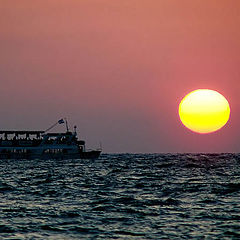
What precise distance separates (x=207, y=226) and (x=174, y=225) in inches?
61.6

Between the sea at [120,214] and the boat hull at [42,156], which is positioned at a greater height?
the boat hull at [42,156]

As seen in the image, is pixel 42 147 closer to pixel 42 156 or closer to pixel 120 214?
pixel 42 156

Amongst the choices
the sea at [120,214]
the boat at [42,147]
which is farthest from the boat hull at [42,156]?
the sea at [120,214]

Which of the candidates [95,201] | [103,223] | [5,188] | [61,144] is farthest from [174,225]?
[61,144]

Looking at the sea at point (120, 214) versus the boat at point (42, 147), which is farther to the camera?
the boat at point (42, 147)

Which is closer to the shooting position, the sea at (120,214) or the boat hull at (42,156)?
the sea at (120,214)

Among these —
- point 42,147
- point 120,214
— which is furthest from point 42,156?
point 120,214

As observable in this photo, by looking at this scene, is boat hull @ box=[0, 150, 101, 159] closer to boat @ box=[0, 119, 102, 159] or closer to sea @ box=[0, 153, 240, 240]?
boat @ box=[0, 119, 102, 159]

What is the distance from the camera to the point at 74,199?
3556 cm

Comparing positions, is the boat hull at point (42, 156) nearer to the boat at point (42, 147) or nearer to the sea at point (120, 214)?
the boat at point (42, 147)

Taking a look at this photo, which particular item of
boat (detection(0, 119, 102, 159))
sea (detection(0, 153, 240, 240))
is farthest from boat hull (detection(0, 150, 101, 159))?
sea (detection(0, 153, 240, 240))

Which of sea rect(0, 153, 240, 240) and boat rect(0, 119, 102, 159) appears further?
boat rect(0, 119, 102, 159)

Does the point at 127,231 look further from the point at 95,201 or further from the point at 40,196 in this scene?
the point at 40,196

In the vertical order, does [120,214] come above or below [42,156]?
below
